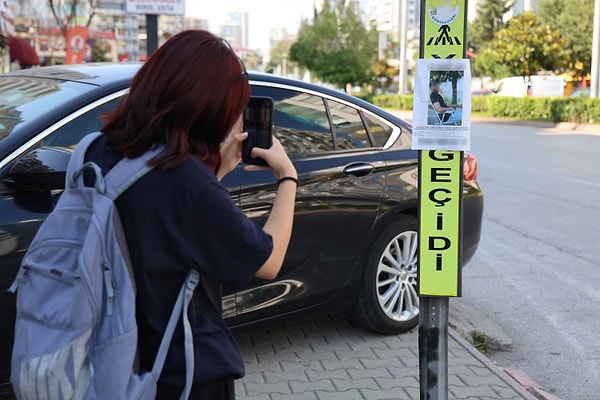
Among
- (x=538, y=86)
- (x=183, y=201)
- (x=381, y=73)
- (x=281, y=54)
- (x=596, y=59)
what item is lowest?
(x=183, y=201)

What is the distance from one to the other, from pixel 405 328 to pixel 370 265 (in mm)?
547

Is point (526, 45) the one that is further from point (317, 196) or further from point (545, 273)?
point (317, 196)

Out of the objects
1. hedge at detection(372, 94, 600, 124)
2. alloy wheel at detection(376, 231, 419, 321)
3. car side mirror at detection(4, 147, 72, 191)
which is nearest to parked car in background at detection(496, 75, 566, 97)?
hedge at detection(372, 94, 600, 124)

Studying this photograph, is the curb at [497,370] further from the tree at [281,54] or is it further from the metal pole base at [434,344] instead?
the tree at [281,54]

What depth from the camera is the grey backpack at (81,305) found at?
1572 mm

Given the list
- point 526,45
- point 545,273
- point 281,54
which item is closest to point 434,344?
point 545,273

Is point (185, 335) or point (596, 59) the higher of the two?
point (596, 59)

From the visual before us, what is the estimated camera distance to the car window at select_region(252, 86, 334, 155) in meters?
4.04

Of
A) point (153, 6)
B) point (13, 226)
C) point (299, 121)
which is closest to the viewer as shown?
point (13, 226)

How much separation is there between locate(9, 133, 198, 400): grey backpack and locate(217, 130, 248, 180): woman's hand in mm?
275

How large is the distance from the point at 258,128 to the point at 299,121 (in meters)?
2.15

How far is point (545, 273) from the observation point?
638 cm

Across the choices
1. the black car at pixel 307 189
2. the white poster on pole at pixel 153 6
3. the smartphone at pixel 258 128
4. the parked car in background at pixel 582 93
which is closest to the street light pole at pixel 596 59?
the parked car in background at pixel 582 93

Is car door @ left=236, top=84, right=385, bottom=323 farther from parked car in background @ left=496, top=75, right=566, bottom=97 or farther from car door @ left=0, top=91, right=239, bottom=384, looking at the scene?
parked car in background @ left=496, top=75, right=566, bottom=97
